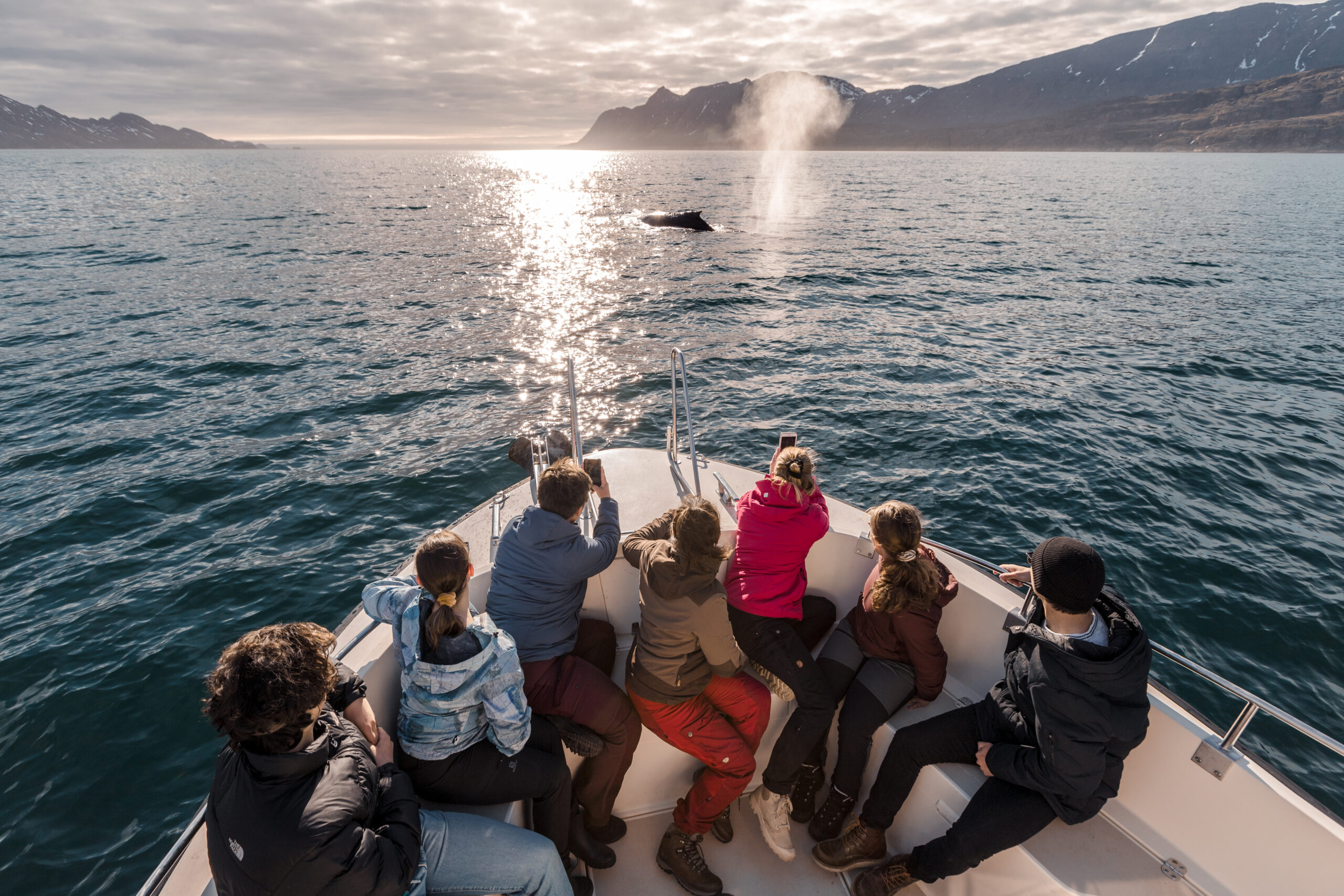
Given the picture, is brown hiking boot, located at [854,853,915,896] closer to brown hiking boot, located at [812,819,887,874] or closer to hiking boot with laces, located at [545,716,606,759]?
brown hiking boot, located at [812,819,887,874]

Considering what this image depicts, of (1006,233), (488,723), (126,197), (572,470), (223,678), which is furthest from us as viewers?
(126,197)

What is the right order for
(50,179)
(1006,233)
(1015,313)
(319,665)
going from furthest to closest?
(50,179)
(1006,233)
(1015,313)
(319,665)

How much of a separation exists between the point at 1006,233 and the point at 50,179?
13445cm

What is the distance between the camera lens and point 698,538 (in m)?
3.50

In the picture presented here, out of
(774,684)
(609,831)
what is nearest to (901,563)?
(774,684)

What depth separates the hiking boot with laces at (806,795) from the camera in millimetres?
4230

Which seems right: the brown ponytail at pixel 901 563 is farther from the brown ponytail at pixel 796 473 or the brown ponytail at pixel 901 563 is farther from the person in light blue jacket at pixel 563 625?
the person in light blue jacket at pixel 563 625

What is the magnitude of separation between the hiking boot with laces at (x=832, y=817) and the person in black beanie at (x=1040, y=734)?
0.14 m

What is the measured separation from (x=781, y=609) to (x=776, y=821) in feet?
4.39

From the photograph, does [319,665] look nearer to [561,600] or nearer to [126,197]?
[561,600]

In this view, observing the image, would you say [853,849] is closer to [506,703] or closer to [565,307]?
[506,703]

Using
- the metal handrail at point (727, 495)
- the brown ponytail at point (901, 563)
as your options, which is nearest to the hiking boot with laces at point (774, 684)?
the brown ponytail at point (901, 563)

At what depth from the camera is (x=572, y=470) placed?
3.76 meters

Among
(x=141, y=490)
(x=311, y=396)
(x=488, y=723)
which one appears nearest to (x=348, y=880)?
(x=488, y=723)
